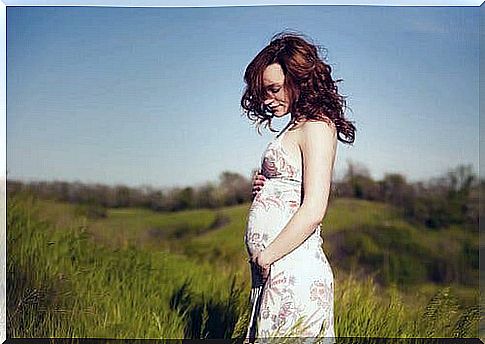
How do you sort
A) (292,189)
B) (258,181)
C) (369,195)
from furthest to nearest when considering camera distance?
(369,195)
(258,181)
(292,189)

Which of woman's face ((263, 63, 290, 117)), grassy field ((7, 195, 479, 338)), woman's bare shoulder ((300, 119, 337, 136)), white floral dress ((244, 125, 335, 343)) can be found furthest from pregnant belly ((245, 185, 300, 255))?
woman's face ((263, 63, 290, 117))

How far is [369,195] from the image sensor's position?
12453 millimetres

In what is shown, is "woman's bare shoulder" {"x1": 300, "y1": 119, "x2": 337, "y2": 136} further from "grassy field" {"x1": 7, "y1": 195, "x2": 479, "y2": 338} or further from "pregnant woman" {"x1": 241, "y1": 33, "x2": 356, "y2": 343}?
"grassy field" {"x1": 7, "y1": 195, "x2": 479, "y2": 338}

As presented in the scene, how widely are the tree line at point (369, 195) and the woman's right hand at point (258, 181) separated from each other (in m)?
0.18

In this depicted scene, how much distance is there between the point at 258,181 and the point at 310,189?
0.40 m

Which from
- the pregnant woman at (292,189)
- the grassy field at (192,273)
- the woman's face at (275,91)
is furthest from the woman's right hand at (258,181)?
the woman's face at (275,91)

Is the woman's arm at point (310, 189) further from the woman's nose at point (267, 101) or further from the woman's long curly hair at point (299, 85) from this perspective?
the woman's nose at point (267, 101)

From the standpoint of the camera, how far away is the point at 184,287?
12516 millimetres

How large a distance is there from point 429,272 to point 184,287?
1.74 metres

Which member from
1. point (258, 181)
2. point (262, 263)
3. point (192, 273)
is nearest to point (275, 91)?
point (258, 181)

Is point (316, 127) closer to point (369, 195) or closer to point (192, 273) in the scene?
point (369, 195)

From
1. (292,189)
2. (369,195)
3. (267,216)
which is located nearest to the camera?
(292,189)

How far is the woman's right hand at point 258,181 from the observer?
484 inches

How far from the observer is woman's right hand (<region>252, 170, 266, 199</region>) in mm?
12281
